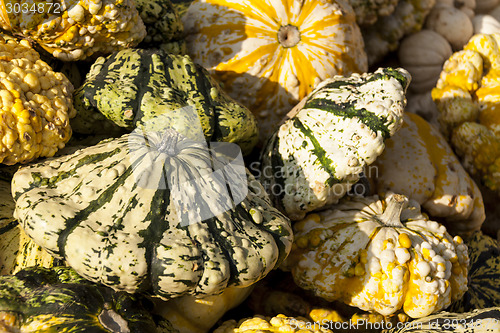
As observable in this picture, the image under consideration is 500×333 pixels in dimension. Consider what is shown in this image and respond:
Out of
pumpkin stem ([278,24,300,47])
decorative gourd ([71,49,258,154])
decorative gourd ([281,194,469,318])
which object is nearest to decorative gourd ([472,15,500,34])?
pumpkin stem ([278,24,300,47])

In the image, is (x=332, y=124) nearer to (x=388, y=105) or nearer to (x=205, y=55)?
(x=388, y=105)

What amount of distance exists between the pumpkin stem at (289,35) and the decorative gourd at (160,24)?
459 millimetres

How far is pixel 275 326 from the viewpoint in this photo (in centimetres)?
156

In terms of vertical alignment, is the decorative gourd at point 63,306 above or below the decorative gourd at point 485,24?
below

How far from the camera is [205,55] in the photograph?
2.10 meters

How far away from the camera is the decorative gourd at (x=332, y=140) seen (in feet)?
5.40

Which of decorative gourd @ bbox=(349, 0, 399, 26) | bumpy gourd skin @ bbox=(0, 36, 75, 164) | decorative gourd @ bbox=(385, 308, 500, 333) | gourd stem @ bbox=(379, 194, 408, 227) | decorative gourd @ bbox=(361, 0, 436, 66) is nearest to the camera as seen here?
bumpy gourd skin @ bbox=(0, 36, 75, 164)

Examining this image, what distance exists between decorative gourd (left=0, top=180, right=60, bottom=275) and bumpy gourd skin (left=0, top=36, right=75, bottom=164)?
0.24m

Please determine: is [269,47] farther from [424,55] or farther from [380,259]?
[424,55]

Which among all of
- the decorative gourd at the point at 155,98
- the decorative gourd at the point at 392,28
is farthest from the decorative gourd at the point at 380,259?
the decorative gourd at the point at 392,28

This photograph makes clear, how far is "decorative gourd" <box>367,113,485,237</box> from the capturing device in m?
2.07

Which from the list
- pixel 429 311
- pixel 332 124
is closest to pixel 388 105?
pixel 332 124

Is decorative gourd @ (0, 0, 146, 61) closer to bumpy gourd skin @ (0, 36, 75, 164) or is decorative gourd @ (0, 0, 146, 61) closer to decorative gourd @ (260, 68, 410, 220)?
bumpy gourd skin @ (0, 36, 75, 164)

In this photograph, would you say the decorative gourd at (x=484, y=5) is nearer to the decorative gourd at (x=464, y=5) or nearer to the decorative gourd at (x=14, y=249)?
the decorative gourd at (x=464, y=5)
